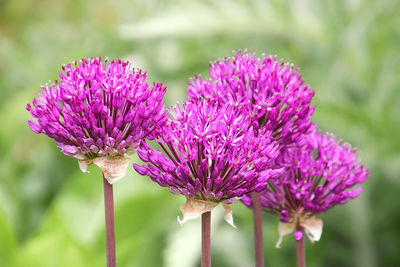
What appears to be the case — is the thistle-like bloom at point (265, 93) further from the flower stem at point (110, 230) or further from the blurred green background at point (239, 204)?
the blurred green background at point (239, 204)

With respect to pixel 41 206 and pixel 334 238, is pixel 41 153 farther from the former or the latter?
pixel 334 238

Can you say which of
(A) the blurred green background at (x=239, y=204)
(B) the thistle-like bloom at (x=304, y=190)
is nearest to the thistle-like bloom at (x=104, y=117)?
(B) the thistle-like bloom at (x=304, y=190)

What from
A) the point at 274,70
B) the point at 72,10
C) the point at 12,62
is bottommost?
the point at 274,70

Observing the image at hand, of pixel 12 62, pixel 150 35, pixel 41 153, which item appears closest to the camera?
pixel 150 35

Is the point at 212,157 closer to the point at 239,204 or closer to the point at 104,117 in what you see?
the point at 104,117

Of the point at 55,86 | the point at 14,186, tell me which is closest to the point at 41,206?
the point at 14,186

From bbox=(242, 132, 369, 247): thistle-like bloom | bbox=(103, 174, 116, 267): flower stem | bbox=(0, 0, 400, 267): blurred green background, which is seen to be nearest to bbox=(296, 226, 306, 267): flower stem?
bbox=(242, 132, 369, 247): thistle-like bloom

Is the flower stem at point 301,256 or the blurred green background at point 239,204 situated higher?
the blurred green background at point 239,204

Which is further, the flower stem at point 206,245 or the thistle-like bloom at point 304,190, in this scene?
the thistle-like bloom at point 304,190
